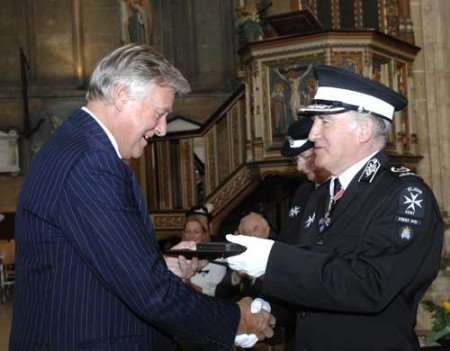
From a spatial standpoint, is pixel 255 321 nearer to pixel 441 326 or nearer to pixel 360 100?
pixel 360 100

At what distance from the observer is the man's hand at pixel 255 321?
3010 mm

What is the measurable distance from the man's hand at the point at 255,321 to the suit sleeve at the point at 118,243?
0.37 metres

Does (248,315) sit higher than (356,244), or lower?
lower

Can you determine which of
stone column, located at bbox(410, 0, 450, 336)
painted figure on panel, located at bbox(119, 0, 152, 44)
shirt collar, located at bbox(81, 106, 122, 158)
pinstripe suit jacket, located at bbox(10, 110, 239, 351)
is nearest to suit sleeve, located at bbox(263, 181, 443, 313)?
pinstripe suit jacket, located at bbox(10, 110, 239, 351)

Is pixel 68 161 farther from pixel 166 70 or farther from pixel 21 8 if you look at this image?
pixel 21 8

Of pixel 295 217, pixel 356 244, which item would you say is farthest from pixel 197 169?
pixel 356 244

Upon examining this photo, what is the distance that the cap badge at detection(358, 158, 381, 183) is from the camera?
9.71 feet

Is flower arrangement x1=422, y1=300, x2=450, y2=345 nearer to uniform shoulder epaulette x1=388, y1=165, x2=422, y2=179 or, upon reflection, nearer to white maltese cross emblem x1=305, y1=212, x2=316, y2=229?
white maltese cross emblem x1=305, y1=212, x2=316, y2=229

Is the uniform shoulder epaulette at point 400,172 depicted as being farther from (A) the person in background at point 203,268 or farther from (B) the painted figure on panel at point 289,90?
(B) the painted figure on panel at point 289,90

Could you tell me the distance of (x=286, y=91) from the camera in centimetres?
941

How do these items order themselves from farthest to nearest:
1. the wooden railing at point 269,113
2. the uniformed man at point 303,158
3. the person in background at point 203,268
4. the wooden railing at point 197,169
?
the wooden railing at point 197,169 → the wooden railing at point 269,113 → the person in background at point 203,268 → the uniformed man at point 303,158

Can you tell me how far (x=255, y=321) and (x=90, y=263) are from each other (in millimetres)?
806

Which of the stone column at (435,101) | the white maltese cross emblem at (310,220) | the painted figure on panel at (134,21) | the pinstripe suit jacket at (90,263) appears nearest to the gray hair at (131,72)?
the pinstripe suit jacket at (90,263)

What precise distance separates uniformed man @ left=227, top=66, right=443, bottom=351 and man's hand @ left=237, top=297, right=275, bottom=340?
16cm
